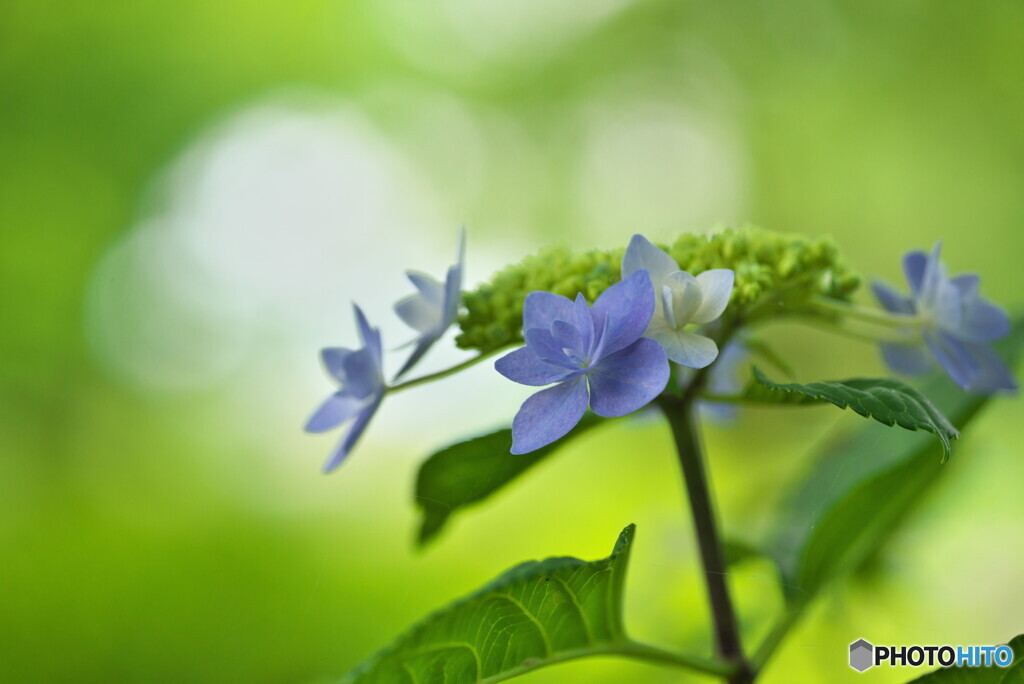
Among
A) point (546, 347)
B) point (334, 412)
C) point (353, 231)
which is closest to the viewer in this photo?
point (546, 347)

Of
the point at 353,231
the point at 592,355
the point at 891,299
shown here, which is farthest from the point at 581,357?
the point at 353,231

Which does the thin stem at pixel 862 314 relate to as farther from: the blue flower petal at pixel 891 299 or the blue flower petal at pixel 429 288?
the blue flower petal at pixel 429 288

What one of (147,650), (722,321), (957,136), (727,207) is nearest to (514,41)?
(727,207)

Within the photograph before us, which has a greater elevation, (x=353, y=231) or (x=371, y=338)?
(x=353, y=231)

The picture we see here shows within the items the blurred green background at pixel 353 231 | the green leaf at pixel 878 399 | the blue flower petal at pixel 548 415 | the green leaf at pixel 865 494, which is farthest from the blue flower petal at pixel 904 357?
the blurred green background at pixel 353 231

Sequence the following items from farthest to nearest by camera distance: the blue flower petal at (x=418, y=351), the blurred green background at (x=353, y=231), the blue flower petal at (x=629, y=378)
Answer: the blurred green background at (x=353, y=231)
the blue flower petal at (x=418, y=351)
the blue flower petal at (x=629, y=378)

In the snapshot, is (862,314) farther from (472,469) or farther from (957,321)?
(472,469)

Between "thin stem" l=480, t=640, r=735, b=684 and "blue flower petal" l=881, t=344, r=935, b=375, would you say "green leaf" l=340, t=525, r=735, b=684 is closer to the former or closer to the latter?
"thin stem" l=480, t=640, r=735, b=684
